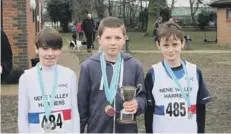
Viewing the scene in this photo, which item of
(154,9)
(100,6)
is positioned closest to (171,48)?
(154,9)

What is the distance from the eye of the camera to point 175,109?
3641mm

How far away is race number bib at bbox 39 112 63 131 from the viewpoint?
11.4 ft

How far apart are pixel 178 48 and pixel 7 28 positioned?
8696 mm

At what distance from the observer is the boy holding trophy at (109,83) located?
11.7ft

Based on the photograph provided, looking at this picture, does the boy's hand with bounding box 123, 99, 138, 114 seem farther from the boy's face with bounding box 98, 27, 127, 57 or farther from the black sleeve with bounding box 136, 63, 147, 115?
the boy's face with bounding box 98, 27, 127, 57

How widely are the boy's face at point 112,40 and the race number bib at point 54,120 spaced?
2.03ft

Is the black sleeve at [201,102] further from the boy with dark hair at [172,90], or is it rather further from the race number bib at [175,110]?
the race number bib at [175,110]

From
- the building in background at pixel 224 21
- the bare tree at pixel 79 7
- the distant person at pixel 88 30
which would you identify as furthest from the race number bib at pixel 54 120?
the bare tree at pixel 79 7

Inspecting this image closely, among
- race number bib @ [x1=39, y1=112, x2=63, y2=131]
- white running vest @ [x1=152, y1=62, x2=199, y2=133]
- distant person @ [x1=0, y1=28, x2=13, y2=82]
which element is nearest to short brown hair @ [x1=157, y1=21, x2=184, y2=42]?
white running vest @ [x1=152, y1=62, x2=199, y2=133]

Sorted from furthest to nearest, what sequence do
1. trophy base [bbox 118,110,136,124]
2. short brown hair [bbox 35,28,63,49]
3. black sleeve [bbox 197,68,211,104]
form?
black sleeve [bbox 197,68,211,104], short brown hair [bbox 35,28,63,49], trophy base [bbox 118,110,136,124]

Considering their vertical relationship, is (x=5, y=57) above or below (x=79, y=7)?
below

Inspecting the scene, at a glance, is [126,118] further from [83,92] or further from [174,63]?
[174,63]

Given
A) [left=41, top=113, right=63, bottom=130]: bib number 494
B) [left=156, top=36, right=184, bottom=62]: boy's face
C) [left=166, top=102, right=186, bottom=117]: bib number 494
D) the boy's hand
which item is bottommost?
[left=41, top=113, right=63, bottom=130]: bib number 494

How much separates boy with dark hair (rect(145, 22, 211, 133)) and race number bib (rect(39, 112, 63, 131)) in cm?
72
